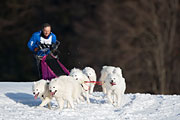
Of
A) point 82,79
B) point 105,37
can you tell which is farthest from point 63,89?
point 105,37

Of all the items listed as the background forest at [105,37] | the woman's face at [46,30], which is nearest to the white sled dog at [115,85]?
the woman's face at [46,30]

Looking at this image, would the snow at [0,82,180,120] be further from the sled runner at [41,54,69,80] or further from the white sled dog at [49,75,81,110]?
the sled runner at [41,54,69,80]

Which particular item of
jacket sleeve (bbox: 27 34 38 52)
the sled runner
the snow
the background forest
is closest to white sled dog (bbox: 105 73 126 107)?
the snow

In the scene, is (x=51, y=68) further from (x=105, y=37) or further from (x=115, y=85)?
(x=105, y=37)

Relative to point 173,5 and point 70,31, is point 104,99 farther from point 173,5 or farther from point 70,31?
point 70,31

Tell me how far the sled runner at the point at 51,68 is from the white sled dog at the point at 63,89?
3.42 feet

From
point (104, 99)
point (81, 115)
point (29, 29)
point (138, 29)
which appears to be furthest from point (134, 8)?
point (81, 115)

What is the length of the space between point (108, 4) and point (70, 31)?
322cm

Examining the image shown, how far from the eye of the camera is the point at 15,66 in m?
31.7

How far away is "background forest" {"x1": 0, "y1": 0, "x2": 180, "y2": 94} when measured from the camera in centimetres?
2867

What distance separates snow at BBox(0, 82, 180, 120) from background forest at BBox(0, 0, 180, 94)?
49.3 feet

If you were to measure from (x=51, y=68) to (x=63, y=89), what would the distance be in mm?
1752

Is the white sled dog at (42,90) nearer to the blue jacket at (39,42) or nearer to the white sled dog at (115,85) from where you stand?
the blue jacket at (39,42)

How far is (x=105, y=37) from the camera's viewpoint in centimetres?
3188
